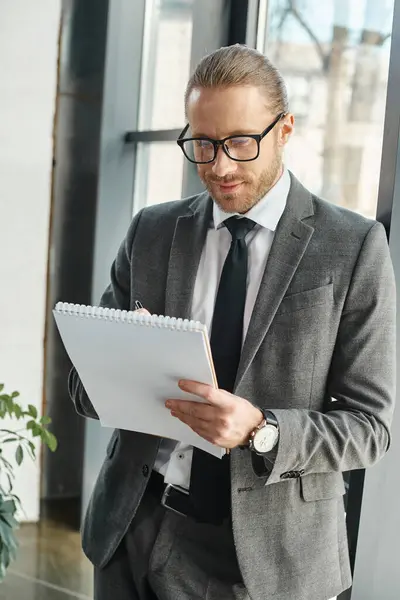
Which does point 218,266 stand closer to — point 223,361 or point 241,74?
point 223,361

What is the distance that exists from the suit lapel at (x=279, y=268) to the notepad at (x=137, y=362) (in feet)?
0.49

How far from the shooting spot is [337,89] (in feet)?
7.42

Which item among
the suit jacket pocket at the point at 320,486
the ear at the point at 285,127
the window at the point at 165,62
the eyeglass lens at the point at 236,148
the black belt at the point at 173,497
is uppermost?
the window at the point at 165,62

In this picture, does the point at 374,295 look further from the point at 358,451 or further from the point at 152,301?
the point at 152,301

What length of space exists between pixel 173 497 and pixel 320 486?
0.27m

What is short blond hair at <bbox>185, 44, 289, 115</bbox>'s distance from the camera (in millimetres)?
1446

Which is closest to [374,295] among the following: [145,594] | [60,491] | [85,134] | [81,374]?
[81,374]

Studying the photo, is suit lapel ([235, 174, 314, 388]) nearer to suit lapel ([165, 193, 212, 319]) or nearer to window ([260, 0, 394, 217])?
suit lapel ([165, 193, 212, 319])

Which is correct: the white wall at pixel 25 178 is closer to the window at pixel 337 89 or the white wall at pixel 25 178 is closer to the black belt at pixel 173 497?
the window at pixel 337 89

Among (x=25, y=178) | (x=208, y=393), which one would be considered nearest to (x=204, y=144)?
(x=208, y=393)

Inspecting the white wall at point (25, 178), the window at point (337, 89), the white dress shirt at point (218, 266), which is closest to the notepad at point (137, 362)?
the white dress shirt at point (218, 266)

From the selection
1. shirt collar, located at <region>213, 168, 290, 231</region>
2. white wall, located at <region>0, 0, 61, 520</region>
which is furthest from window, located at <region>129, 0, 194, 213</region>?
shirt collar, located at <region>213, 168, 290, 231</region>

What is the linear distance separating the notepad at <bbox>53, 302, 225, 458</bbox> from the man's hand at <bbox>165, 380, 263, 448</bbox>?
0.8 inches

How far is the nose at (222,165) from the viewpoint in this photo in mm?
1439
